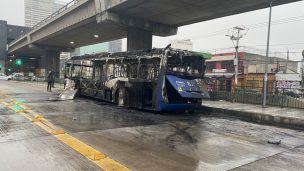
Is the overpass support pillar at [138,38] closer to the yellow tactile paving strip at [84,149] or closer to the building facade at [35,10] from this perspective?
the yellow tactile paving strip at [84,149]

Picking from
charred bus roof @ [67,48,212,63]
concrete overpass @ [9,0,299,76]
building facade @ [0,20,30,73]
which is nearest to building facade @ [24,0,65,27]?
building facade @ [0,20,30,73]

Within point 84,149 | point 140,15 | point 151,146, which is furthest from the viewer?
point 140,15

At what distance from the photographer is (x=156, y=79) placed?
43.0ft

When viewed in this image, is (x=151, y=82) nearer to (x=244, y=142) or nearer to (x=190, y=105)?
(x=190, y=105)

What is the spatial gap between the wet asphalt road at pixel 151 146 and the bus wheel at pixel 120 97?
4.60 metres

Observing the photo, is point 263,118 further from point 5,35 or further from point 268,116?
point 5,35

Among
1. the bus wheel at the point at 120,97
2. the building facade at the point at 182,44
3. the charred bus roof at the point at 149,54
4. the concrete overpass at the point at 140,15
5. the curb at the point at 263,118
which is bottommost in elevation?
the curb at the point at 263,118

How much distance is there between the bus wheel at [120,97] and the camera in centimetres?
1504

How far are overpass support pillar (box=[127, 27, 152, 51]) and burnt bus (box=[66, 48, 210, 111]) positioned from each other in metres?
12.5

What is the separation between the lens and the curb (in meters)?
11.9

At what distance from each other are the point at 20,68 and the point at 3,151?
3975 inches

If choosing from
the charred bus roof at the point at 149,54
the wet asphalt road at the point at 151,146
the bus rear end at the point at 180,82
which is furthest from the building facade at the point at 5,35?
the wet asphalt road at the point at 151,146

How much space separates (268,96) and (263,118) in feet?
15.8

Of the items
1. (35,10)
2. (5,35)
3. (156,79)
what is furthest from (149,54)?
(35,10)
